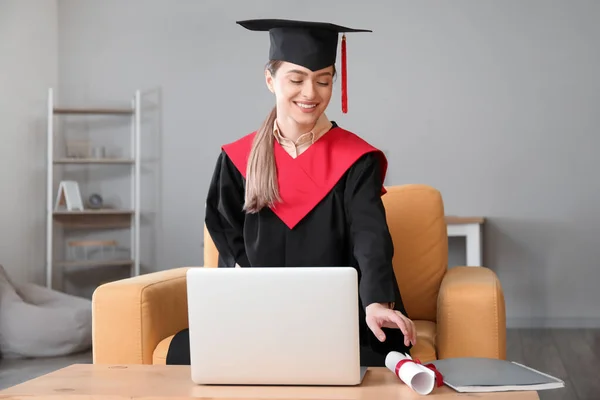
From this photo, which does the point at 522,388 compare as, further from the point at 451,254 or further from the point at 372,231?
the point at 451,254

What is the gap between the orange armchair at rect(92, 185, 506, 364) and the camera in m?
1.99

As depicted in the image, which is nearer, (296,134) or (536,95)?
(296,134)

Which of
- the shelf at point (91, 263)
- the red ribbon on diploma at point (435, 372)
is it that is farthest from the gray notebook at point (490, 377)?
the shelf at point (91, 263)

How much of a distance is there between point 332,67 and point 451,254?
340cm

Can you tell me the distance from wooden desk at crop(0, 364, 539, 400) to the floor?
6.30ft

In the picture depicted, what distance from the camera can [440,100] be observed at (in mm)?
5086

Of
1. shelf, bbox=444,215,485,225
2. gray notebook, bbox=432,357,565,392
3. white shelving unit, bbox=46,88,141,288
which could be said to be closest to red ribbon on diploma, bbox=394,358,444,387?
gray notebook, bbox=432,357,565,392

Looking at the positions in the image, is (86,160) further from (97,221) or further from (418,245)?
(418,245)

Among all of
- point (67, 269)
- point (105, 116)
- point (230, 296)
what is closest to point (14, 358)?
point (67, 269)

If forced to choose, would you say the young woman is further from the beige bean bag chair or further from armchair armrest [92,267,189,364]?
the beige bean bag chair

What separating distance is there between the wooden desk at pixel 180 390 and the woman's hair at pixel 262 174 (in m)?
0.52

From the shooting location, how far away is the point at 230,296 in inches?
54.3

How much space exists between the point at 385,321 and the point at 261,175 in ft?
1.64

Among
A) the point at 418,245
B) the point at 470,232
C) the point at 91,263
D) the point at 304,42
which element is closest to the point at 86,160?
the point at 91,263
